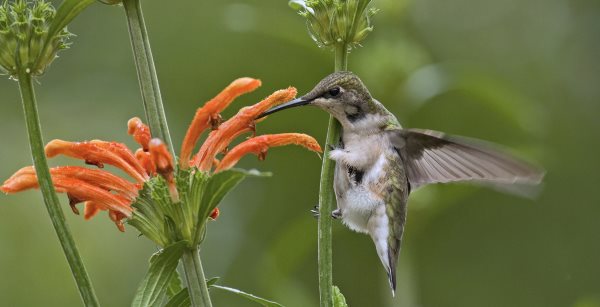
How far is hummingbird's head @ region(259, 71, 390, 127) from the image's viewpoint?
319 cm

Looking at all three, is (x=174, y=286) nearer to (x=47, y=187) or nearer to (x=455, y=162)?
(x=47, y=187)

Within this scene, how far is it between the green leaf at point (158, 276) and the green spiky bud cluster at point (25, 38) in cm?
59

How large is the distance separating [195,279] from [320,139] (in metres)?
4.39

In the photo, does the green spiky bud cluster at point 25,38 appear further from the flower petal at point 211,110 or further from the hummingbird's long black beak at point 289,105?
the hummingbird's long black beak at point 289,105

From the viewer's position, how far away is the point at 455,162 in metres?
3.51

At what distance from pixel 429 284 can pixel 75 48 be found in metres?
3.91

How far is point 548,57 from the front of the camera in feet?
29.3

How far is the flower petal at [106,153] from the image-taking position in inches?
106

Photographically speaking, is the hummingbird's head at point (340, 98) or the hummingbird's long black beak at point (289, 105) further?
the hummingbird's head at point (340, 98)

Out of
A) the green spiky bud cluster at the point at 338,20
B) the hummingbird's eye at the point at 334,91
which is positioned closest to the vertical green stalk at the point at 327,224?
the green spiky bud cluster at the point at 338,20

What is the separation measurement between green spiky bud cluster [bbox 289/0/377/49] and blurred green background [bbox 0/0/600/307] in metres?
2.84

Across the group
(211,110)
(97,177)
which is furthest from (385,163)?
(97,177)

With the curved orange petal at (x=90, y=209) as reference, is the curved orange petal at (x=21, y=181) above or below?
above

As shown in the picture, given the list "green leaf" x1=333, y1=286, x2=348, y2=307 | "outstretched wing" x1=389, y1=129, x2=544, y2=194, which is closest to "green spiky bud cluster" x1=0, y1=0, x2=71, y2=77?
"green leaf" x1=333, y1=286, x2=348, y2=307
